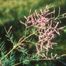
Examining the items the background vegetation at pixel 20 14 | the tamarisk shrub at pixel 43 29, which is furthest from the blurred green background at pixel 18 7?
the tamarisk shrub at pixel 43 29

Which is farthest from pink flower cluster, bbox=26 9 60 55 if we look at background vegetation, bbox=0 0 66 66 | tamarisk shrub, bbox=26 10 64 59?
background vegetation, bbox=0 0 66 66

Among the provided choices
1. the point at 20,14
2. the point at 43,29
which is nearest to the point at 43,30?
the point at 43,29

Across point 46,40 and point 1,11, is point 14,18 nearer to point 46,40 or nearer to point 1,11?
point 1,11

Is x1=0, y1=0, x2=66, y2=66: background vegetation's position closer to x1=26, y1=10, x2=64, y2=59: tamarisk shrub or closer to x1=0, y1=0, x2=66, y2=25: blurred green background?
x1=0, y1=0, x2=66, y2=25: blurred green background

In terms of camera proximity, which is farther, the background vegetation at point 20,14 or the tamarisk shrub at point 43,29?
the background vegetation at point 20,14

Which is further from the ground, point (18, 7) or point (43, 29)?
point (18, 7)

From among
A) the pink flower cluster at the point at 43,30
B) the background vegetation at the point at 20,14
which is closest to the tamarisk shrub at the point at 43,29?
the pink flower cluster at the point at 43,30

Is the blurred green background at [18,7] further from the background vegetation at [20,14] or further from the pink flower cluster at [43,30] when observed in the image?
the pink flower cluster at [43,30]

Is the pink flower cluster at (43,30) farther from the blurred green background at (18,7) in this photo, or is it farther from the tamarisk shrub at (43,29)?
the blurred green background at (18,7)

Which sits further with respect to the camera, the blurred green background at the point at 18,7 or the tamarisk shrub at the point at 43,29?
the blurred green background at the point at 18,7

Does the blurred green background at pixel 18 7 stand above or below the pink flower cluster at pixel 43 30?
above

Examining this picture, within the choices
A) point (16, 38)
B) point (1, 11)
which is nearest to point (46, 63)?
point (16, 38)

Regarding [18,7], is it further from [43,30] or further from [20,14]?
[43,30]
